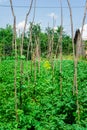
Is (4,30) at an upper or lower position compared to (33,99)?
upper

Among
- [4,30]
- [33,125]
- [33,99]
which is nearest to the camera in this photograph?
[33,125]

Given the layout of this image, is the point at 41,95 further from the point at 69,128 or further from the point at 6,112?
Answer: the point at 69,128

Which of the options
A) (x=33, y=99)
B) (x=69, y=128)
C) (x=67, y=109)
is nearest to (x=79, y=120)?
(x=67, y=109)

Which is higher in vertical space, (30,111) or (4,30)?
(4,30)

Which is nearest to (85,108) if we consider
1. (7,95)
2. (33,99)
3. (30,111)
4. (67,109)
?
(67,109)

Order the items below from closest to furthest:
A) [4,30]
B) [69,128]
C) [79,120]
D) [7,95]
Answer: [69,128], [79,120], [7,95], [4,30]

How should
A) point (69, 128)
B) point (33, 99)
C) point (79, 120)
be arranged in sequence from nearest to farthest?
point (69, 128) → point (79, 120) → point (33, 99)

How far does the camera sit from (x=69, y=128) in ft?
15.4

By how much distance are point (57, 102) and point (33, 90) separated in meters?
1.99

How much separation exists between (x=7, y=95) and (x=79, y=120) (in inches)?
116

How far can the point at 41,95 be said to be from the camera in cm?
775

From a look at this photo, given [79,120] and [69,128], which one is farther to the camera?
[79,120]

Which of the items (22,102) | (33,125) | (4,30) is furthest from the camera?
(4,30)

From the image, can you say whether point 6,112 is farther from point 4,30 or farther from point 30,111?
point 4,30
